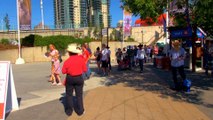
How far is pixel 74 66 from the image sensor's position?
8.84 metres

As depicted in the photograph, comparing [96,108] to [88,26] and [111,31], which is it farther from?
[111,31]

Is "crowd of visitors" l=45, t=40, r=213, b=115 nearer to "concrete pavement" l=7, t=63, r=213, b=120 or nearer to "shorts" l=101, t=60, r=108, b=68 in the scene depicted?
"shorts" l=101, t=60, r=108, b=68

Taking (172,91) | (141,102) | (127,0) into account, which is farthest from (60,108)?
(127,0)

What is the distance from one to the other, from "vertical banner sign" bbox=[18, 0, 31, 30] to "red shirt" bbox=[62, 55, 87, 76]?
2590cm

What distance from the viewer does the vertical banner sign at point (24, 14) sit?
33.8 meters

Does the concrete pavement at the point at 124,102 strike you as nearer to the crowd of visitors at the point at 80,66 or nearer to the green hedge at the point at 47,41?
the crowd of visitors at the point at 80,66

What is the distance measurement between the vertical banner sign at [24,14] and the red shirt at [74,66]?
2590 centimetres

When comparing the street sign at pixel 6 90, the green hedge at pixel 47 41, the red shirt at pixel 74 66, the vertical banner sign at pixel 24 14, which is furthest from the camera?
the green hedge at pixel 47 41

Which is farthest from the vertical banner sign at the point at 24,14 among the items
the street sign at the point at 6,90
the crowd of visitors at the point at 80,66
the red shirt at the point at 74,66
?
the red shirt at the point at 74,66

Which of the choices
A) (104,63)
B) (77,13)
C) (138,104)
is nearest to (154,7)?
(138,104)

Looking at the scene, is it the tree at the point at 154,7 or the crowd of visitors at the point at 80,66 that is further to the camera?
the tree at the point at 154,7

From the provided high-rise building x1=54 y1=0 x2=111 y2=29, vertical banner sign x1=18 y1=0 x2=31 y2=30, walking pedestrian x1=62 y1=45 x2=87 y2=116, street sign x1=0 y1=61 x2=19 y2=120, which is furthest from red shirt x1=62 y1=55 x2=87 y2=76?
high-rise building x1=54 y1=0 x2=111 y2=29

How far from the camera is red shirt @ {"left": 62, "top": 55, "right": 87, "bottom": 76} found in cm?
881

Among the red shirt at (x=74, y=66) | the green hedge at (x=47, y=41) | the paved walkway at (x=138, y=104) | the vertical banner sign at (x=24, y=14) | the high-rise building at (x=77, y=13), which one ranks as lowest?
the paved walkway at (x=138, y=104)
